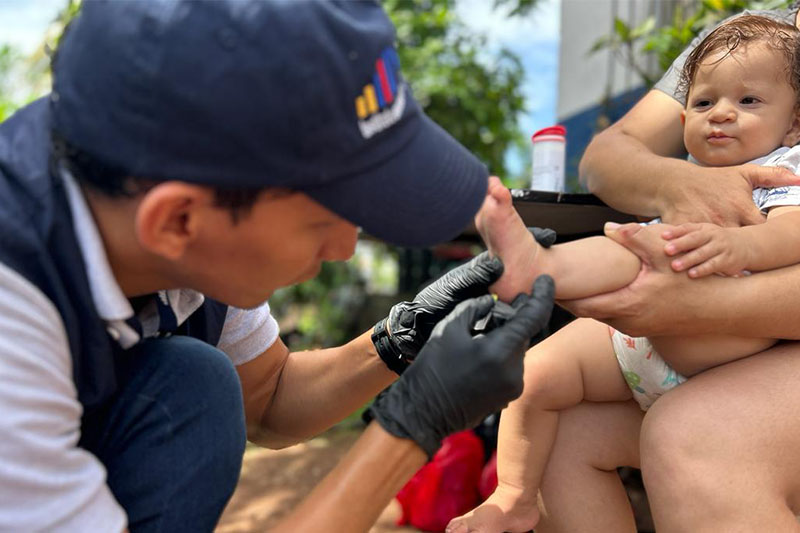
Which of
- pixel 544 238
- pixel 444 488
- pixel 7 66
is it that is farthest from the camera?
pixel 7 66

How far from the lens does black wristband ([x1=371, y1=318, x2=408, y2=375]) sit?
145cm

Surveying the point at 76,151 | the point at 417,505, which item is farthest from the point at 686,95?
the point at 417,505

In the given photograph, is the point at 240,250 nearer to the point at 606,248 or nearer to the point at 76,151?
the point at 76,151

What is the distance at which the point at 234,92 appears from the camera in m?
0.80

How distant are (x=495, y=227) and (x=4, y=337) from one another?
765mm

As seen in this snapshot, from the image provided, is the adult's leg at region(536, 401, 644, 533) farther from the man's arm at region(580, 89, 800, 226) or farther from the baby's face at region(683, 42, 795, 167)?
the baby's face at region(683, 42, 795, 167)

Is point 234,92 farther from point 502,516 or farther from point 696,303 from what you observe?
point 502,516

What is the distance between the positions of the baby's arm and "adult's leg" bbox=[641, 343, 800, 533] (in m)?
Answer: 0.17

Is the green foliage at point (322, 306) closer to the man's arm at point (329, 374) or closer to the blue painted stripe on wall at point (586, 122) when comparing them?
the blue painted stripe on wall at point (586, 122)

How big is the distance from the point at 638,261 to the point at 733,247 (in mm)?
156

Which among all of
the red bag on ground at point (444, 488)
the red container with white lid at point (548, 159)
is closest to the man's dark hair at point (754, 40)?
the red container with white lid at point (548, 159)

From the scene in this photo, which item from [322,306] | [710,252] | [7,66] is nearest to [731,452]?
[710,252]

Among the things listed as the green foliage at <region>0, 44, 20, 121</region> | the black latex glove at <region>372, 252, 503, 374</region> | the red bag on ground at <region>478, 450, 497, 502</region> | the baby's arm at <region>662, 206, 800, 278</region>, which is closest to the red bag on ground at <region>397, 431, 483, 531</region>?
the red bag on ground at <region>478, 450, 497, 502</region>

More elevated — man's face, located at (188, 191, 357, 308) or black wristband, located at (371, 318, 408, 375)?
man's face, located at (188, 191, 357, 308)
